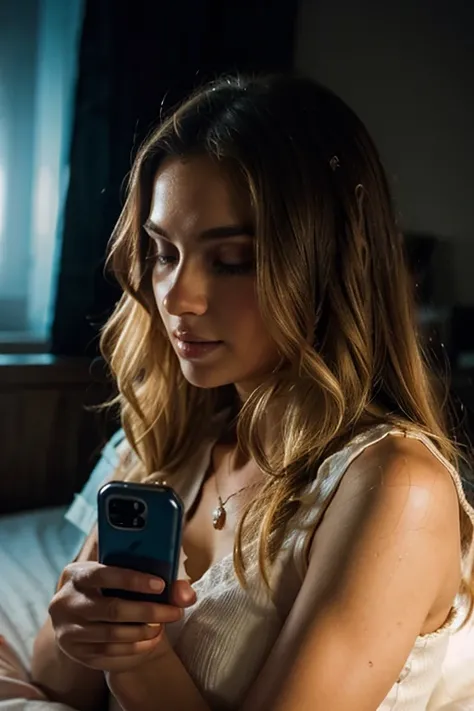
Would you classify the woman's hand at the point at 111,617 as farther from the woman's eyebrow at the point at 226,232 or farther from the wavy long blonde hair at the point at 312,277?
the woman's eyebrow at the point at 226,232

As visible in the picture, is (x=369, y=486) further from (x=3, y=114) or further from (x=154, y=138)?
(x=3, y=114)

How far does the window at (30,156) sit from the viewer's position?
166cm

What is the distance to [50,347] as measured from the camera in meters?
1.65

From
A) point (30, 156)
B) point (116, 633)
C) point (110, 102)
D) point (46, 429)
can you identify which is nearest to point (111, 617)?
point (116, 633)

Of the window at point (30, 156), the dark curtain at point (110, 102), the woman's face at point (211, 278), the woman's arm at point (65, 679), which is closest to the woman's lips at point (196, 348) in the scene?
the woman's face at point (211, 278)

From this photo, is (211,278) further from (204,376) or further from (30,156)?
(30,156)

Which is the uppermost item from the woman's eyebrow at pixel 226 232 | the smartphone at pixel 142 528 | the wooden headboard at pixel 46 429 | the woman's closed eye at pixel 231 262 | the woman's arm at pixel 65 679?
the woman's eyebrow at pixel 226 232

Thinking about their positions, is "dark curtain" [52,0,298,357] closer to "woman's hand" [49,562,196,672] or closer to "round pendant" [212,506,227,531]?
"round pendant" [212,506,227,531]

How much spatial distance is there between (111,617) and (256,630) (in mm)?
169

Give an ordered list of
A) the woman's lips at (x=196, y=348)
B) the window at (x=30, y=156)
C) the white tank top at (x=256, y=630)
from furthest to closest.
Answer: the window at (x=30, y=156) < the woman's lips at (x=196, y=348) < the white tank top at (x=256, y=630)

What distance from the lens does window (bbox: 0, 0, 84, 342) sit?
1.66 m

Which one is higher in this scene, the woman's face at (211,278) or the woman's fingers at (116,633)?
the woman's face at (211,278)

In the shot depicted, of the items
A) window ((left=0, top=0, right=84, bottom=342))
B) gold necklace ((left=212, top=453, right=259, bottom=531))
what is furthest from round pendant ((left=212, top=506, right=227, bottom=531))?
window ((left=0, top=0, right=84, bottom=342))

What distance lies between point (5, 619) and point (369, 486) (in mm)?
654
